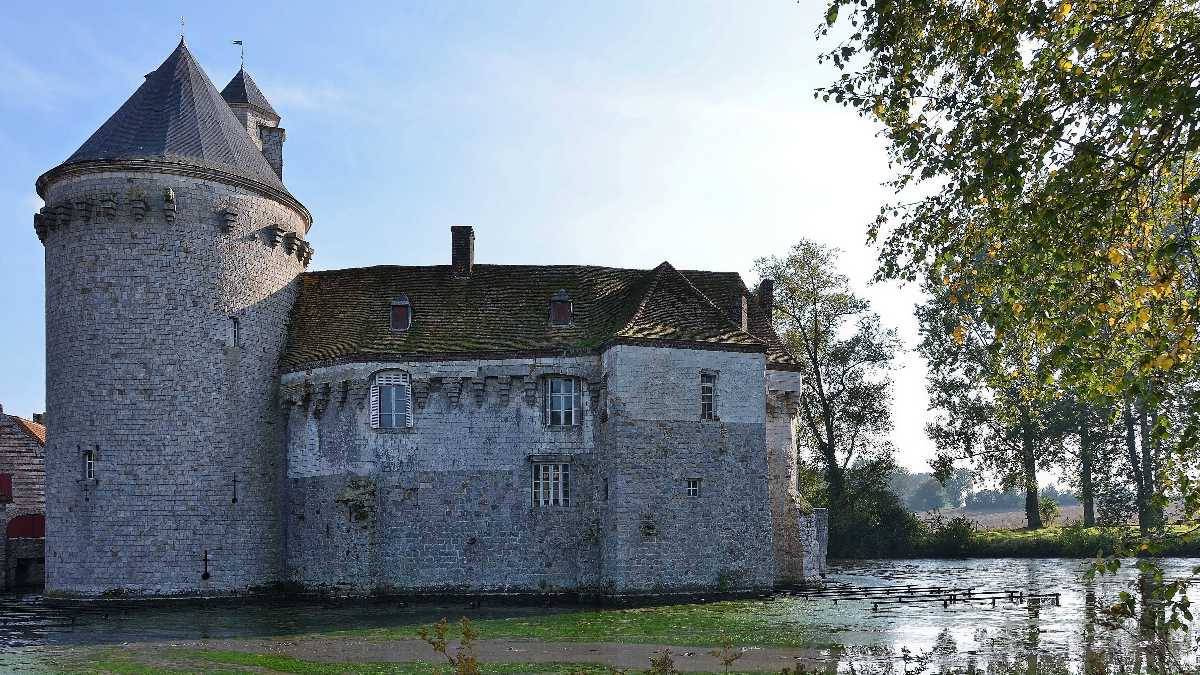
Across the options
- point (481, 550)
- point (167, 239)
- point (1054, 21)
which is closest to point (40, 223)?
point (167, 239)

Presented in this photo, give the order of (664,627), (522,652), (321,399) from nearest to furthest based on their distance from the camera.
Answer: (522,652) < (664,627) < (321,399)

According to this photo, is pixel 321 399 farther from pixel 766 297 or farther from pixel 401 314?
pixel 766 297

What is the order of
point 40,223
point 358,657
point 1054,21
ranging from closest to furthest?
point 1054,21 < point 358,657 < point 40,223

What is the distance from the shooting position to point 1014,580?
33156mm

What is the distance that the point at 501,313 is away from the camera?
32312 mm

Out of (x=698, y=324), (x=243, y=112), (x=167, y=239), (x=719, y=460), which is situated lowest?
(x=719, y=460)

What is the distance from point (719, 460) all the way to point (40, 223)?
20.6 m

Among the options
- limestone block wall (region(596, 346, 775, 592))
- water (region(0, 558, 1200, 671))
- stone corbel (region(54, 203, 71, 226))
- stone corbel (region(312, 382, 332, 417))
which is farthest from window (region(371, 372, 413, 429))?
stone corbel (region(54, 203, 71, 226))

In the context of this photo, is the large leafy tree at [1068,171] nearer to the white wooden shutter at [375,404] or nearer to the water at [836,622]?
the water at [836,622]

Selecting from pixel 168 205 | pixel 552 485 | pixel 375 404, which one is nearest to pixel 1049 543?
pixel 552 485

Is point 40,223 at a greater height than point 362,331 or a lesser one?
greater

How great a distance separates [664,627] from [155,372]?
53.6 feet

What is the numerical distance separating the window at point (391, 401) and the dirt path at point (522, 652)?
10.4m

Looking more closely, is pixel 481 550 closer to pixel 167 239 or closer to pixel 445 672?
pixel 167 239
